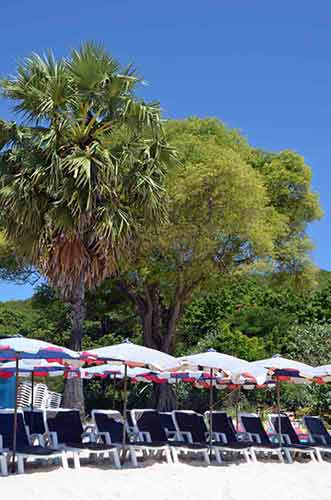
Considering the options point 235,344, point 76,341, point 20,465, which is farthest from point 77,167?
point 235,344

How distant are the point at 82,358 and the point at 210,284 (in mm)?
12284

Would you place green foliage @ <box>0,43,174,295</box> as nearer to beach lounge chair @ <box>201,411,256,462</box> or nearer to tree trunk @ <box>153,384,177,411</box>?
beach lounge chair @ <box>201,411,256,462</box>

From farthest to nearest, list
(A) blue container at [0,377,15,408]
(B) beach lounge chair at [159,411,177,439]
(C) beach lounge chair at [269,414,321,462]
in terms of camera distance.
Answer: (A) blue container at [0,377,15,408]
(B) beach lounge chair at [159,411,177,439]
(C) beach lounge chair at [269,414,321,462]

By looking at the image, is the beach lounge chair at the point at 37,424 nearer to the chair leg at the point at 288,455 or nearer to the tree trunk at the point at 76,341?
the tree trunk at the point at 76,341

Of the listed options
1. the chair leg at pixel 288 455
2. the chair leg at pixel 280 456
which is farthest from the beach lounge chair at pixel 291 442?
the chair leg at pixel 280 456

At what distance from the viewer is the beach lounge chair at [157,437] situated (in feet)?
44.7

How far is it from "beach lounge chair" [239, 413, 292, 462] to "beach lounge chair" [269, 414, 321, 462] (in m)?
0.15

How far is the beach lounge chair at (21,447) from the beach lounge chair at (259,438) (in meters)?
5.09

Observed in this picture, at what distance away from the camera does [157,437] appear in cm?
1420

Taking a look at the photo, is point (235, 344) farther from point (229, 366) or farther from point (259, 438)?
point (229, 366)

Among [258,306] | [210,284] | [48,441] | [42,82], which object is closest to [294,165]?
[210,284]

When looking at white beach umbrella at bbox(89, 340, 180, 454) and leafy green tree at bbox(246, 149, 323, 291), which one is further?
leafy green tree at bbox(246, 149, 323, 291)

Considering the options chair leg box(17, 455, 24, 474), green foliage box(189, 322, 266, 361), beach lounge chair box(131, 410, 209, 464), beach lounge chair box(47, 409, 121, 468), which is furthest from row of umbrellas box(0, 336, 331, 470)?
green foliage box(189, 322, 266, 361)

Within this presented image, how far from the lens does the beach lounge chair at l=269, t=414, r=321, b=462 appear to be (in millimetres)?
15203
